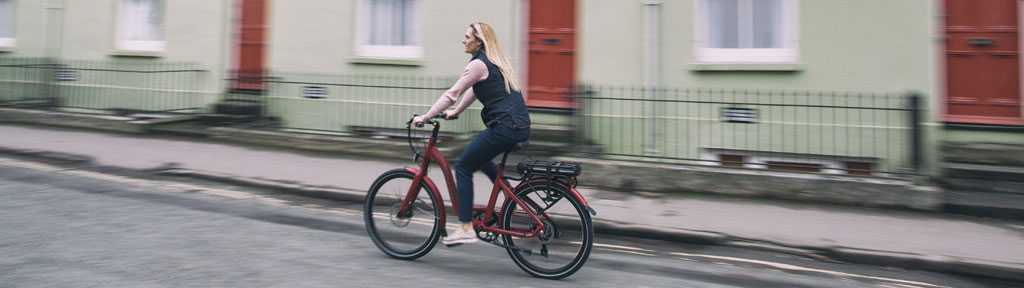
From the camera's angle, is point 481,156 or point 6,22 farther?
point 6,22

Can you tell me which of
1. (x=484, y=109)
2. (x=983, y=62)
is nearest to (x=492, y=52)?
(x=484, y=109)

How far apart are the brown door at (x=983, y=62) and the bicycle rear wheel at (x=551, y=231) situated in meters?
6.38

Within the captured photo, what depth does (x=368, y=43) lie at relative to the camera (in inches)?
445

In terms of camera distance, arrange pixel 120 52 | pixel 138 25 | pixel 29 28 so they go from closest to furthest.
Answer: pixel 120 52 → pixel 138 25 → pixel 29 28

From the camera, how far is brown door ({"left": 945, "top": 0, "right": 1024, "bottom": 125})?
315 inches

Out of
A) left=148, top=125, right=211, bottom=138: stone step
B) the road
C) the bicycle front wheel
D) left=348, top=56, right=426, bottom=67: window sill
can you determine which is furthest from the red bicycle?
left=148, top=125, right=211, bottom=138: stone step

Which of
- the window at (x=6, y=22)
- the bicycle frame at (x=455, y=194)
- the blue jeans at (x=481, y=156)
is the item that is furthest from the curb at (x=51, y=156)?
the blue jeans at (x=481, y=156)

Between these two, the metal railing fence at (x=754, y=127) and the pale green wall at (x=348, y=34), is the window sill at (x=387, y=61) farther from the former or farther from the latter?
the metal railing fence at (x=754, y=127)

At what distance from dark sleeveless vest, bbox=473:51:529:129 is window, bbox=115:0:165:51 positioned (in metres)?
10.9

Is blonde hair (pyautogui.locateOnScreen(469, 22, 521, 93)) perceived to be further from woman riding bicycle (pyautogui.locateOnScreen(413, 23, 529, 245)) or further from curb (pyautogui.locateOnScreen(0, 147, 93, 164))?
curb (pyautogui.locateOnScreen(0, 147, 93, 164))

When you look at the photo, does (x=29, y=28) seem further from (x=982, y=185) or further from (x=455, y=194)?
(x=982, y=185)

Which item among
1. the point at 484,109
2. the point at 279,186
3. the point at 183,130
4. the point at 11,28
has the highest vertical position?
the point at 11,28

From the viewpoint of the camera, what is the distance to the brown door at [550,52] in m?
9.96

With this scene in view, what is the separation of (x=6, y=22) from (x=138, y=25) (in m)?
4.27
